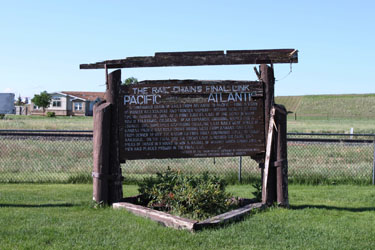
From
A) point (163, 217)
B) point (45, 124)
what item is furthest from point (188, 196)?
point (45, 124)

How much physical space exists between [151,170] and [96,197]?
542cm

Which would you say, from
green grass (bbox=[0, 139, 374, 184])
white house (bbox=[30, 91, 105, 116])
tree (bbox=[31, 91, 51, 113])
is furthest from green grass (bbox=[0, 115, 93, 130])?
tree (bbox=[31, 91, 51, 113])

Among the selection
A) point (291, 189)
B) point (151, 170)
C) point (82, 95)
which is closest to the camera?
point (291, 189)

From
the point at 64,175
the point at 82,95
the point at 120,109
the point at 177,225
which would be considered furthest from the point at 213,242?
the point at 82,95

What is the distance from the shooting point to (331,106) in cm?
9300

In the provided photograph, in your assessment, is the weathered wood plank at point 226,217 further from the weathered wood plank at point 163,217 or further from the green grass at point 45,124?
the green grass at point 45,124

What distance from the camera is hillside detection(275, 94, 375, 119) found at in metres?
81.5

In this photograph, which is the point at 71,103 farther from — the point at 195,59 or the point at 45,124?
the point at 195,59

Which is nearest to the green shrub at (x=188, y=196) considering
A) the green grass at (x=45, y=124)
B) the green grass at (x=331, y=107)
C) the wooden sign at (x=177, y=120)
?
the wooden sign at (x=177, y=120)

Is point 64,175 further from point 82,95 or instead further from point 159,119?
point 82,95

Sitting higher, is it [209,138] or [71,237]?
[209,138]

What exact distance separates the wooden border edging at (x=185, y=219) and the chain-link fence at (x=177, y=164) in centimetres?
279

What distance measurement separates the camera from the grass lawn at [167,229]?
211 inches

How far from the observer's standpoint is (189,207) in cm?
680
